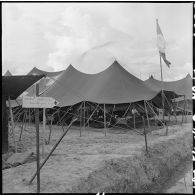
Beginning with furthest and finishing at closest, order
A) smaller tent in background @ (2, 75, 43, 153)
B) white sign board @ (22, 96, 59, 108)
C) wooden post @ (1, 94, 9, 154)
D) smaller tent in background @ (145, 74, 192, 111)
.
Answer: smaller tent in background @ (145, 74, 192, 111) < wooden post @ (1, 94, 9, 154) < smaller tent in background @ (2, 75, 43, 153) < white sign board @ (22, 96, 59, 108)

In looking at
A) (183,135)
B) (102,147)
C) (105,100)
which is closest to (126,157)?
(102,147)

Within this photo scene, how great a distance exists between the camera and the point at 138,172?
6.64 metres

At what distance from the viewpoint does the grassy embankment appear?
540 centimetres

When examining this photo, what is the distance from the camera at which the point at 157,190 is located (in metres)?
6.43

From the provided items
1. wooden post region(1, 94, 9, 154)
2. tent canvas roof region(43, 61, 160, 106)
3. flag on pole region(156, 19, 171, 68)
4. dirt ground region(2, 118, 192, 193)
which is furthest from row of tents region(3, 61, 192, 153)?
wooden post region(1, 94, 9, 154)

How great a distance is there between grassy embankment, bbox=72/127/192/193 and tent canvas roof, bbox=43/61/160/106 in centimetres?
449

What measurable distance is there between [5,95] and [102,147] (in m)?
3.12

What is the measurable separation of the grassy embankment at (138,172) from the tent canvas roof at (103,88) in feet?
14.7

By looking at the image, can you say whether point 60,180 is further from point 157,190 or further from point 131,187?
point 157,190

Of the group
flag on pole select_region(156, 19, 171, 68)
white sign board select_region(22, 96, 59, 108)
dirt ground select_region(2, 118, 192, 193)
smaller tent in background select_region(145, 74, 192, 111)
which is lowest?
dirt ground select_region(2, 118, 192, 193)

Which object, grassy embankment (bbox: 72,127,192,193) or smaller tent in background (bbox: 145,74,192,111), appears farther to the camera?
smaller tent in background (bbox: 145,74,192,111)

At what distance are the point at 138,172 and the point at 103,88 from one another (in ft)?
26.0

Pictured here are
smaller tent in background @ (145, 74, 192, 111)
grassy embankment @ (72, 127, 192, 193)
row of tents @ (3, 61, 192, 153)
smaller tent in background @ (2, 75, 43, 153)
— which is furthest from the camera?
smaller tent in background @ (145, 74, 192, 111)

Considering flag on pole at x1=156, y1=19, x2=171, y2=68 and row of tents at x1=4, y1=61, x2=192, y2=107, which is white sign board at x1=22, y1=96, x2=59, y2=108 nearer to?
row of tents at x1=4, y1=61, x2=192, y2=107
